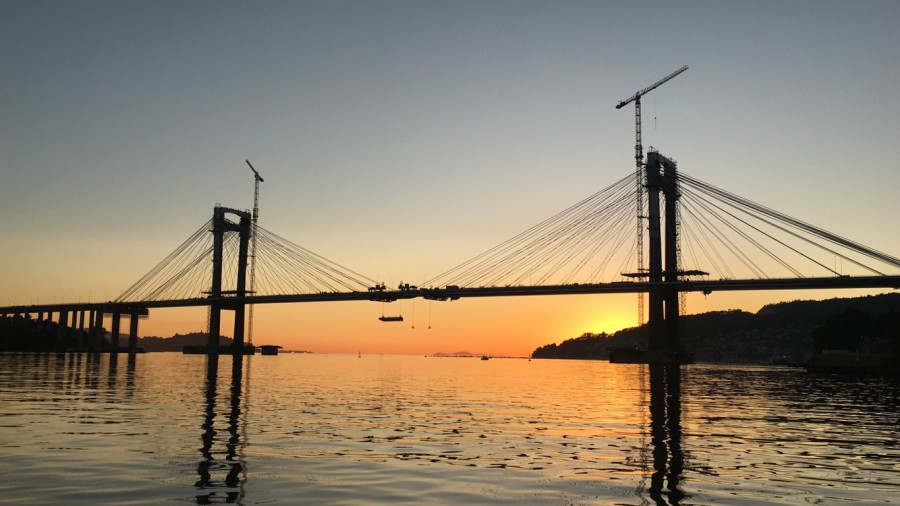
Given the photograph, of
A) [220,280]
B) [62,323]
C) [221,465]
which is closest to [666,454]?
[221,465]

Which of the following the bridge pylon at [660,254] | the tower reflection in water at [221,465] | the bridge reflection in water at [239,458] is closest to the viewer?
the tower reflection in water at [221,465]

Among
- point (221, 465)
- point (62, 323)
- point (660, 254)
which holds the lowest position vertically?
point (221, 465)

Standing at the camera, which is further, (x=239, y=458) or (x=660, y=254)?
(x=660, y=254)

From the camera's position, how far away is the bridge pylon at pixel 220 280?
514ft

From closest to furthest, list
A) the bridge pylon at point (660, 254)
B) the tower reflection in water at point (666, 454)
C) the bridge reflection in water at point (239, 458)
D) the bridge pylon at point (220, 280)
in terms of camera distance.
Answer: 1. the bridge reflection in water at point (239, 458)
2. the tower reflection in water at point (666, 454)
3. the bridge pylon at point (660, 254)
4. the bridge pylon at point (220, 280)

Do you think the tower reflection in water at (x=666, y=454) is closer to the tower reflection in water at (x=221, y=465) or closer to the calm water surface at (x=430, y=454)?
the calm water surface at (x=430, y=454)

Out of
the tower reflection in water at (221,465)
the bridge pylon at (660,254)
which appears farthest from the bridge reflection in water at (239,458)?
the bridge pylon at (660,254)

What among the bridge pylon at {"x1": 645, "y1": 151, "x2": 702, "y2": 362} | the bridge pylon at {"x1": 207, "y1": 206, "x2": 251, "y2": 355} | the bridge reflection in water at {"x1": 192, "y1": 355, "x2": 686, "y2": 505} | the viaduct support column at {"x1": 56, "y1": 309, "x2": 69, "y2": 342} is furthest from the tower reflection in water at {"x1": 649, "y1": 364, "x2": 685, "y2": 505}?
the viaduct support column at {"x1": 56, "y1": 309, "x2": 69, "y2": 342}

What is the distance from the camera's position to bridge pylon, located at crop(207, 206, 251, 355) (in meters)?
157

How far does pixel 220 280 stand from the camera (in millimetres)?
159625

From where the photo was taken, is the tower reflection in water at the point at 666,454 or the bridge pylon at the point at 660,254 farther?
the bridge pylon at the point at 660,254

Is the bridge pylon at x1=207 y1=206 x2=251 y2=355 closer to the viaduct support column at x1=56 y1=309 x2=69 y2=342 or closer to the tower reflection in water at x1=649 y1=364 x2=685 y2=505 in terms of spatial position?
the viaduct support column at x1=56 y1=309 x2=69 y2=342

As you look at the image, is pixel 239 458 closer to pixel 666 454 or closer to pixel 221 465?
Result: pixel 221 465

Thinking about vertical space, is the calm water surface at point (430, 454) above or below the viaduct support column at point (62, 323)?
below
